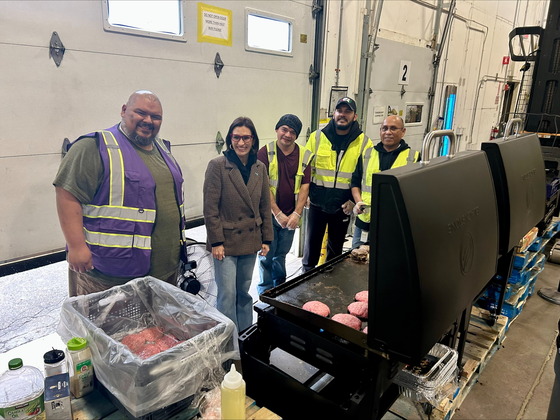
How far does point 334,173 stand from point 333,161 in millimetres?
93

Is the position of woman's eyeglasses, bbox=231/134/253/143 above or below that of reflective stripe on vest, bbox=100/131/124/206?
above

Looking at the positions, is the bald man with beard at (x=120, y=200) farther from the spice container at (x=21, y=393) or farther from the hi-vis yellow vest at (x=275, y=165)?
the hi-vis yellow vest at (x=275, y=165)

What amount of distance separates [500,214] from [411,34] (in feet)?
12.8

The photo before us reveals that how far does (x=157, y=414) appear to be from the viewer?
3.45 feet

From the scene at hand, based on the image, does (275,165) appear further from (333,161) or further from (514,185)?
(514,185)

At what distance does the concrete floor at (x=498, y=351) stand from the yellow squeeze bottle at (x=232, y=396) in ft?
3.55

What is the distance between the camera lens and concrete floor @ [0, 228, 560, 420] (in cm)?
226

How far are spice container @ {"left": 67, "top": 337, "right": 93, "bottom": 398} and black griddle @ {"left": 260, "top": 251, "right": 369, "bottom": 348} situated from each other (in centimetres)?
56

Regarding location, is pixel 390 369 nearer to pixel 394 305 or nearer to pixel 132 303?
pixel 394 305

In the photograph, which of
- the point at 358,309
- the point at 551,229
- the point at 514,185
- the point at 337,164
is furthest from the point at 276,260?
the point at 551,229

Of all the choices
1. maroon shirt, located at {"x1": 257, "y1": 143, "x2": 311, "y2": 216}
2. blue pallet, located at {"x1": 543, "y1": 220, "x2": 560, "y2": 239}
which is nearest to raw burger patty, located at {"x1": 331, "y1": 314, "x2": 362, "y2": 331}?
maroon shirt, located at {"x1": 257, "y1": 143, "x2": 311, "y2": 216}

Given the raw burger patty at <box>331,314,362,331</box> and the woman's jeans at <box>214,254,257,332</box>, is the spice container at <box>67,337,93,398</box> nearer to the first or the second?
the raw burger patty at <box>331,314,362,331</box>

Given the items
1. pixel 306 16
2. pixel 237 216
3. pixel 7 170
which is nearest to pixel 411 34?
pixel 306 16

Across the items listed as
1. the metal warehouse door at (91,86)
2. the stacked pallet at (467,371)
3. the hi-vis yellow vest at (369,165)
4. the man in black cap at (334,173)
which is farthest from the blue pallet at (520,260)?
the metal warehouse door at (91,86)
